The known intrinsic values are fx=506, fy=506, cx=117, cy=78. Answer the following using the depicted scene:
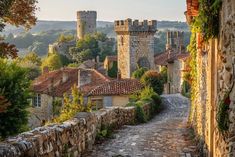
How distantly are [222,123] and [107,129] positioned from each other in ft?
27.4

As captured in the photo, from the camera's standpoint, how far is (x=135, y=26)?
218ft

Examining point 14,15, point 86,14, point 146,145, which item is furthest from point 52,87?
point 86,14

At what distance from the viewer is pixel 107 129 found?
50.9ft

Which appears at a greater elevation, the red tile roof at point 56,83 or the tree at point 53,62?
the tree at point 53,62

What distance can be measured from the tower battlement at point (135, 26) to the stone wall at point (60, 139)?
5041 centimetres

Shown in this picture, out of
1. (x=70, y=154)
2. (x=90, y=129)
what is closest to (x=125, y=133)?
(x=90, y=129)

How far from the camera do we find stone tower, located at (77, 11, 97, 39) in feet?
391

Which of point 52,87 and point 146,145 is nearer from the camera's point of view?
point 146,145

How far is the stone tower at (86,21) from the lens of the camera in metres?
119

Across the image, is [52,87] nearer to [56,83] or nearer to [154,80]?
[56,83]

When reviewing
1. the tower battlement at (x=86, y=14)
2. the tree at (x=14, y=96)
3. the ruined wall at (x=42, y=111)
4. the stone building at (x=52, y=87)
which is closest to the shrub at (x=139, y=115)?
the tree at (x=14, y=96)

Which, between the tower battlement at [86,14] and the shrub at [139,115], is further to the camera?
the tower battlement at [86,14]

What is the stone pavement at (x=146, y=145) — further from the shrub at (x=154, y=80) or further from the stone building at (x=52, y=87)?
the stone building at (x=52, y=87)

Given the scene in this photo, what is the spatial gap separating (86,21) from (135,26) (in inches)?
2177
